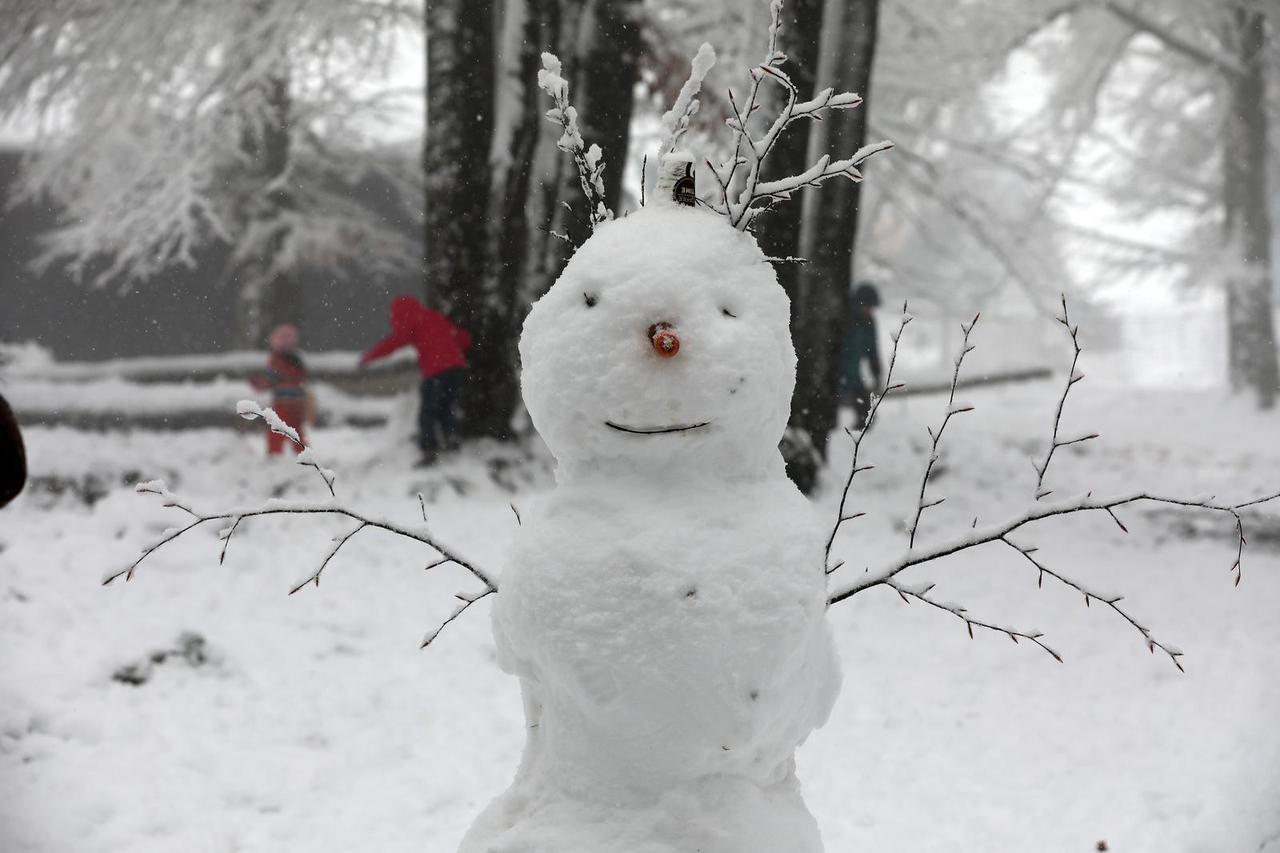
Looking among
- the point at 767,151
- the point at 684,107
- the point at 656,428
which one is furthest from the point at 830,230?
the point at 656,428

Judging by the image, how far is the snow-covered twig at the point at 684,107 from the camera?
6.77 ft

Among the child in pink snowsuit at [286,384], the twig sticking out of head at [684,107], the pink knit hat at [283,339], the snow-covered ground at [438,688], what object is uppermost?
the twig sticking out of head at [684,107]

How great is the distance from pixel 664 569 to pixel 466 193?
5.97 metres

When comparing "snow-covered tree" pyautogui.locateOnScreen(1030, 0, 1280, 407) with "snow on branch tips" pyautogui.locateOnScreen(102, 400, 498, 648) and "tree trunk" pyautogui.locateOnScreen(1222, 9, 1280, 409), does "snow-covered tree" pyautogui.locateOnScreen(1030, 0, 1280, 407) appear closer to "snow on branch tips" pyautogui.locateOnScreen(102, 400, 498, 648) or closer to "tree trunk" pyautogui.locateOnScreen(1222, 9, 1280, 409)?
"tree trunk" pyautogui.locateOnScreen(1222, 9, 1280, 409)

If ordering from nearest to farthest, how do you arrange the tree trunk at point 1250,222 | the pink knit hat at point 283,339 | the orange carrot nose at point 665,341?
the orange carrot nose at point 665,341 < the pink knit hat at point 283,339 < the tree trunk at point 1250,222

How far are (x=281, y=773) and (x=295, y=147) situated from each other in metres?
10.8

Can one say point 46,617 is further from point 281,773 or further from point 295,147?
point 295,147

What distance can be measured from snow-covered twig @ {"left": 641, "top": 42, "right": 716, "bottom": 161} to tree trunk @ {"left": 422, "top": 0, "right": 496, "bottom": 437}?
530 cm

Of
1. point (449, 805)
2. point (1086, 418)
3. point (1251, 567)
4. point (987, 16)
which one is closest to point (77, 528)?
point (449, 805)

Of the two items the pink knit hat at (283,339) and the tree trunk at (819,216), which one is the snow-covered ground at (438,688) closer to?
the tree trunk at (819,216)

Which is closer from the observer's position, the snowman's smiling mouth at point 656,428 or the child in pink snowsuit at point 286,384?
the snowman's smiling mouth at point 656,428

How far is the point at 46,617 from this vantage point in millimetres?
4809

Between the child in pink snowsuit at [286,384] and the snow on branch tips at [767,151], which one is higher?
the snow on branch tips at [767,151]

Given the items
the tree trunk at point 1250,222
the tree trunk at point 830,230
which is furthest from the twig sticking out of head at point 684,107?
the tree trunk at point 1250,222
